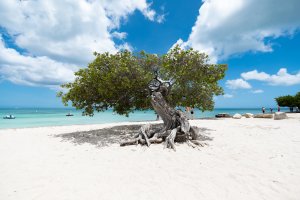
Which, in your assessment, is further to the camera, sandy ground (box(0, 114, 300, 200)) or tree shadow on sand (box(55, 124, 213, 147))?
tree shadow on sand (box(55, 124, 213, 147))

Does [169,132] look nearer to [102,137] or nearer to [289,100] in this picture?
[102,137]

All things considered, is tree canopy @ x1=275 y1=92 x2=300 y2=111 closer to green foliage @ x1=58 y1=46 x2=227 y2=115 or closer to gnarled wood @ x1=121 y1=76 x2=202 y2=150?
green foliage @ x1=58 y1=46 x2=227 y2=115

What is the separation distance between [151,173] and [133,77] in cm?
645

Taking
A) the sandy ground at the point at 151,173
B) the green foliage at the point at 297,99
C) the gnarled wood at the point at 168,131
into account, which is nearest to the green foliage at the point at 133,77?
the gnarled wood at the point at 168,131

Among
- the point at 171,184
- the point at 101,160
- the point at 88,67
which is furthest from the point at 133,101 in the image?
the point at 171,184

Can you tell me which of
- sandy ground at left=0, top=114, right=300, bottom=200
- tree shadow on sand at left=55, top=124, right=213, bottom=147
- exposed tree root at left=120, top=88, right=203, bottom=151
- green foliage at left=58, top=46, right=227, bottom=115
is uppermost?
green foliage at left=58, top=46, right=227, bottom=115

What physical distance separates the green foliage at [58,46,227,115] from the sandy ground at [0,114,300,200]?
3881mm

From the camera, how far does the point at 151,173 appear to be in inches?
220

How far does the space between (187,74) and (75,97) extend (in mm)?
7382

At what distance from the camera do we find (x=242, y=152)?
25.7ft

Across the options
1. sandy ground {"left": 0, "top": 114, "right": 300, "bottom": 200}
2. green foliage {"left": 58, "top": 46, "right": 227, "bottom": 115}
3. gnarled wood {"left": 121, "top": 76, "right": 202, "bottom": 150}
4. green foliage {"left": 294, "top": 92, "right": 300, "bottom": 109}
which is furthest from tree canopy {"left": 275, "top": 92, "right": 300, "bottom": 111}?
gnarled wood {"left": 121, "top": 76, "right": 202, "bottom": 150}

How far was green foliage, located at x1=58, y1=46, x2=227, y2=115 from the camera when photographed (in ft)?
33.9

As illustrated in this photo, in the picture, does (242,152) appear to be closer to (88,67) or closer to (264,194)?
(264,194)

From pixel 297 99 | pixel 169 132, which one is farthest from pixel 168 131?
pixel 297 99
